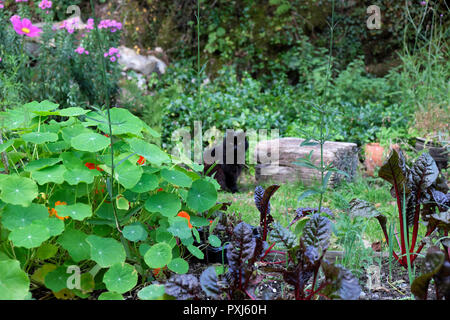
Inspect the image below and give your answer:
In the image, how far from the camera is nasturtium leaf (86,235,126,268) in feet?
4.26

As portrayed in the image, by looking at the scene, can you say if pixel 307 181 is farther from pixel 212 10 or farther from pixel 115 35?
pixel 212 10

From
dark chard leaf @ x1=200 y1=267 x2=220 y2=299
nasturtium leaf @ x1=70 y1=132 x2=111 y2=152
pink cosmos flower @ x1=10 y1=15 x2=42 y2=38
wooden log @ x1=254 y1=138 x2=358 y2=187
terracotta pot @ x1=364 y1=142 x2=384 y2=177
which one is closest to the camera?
dark chard leaf @ x1=200 y1=267 x2=220 y2=299

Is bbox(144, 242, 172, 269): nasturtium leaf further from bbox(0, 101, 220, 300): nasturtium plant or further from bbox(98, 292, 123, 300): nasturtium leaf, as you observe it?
bbox(98, 292, 123, 300): nasturtium leaf

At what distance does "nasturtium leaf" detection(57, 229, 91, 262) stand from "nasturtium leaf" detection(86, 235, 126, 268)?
0.13 feet

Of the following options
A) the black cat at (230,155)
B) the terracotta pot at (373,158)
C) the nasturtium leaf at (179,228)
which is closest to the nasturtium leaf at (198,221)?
the nasturtium leaf at (179,228)

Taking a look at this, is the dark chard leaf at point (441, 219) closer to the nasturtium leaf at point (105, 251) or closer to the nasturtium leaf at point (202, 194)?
the nasturtium leaf at point (202, 194)

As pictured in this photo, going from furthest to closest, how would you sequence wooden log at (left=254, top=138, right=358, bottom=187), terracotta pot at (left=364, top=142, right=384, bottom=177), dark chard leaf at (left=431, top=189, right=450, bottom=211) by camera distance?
terracotta pot at (left=364, top=142, right=384, bottom=177) < wooden log at (left=254, top=138, right=358, bottom=187) < dark chard leaf at (left=431, top=189, right=450, bottom=211)

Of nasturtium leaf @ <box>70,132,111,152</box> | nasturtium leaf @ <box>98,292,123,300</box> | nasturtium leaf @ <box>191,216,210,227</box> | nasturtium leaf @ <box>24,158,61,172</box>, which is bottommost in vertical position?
nasturtium leaf @ <box>98,292,123,300</box>

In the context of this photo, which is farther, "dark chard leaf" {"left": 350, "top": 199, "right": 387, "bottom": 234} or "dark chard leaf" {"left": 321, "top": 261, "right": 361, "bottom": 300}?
"dark chard leaf" {"left": 350, "top": 199, "right": 387, "bottom": 234}

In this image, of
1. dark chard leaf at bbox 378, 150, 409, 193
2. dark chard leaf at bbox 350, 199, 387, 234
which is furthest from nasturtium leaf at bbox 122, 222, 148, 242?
dark chard leaf at bbox 378, 150, 409, 193

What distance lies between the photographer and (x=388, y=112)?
207 inches

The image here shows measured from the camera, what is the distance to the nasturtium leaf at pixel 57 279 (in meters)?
1.29

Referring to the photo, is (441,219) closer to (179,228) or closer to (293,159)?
(179,228)
